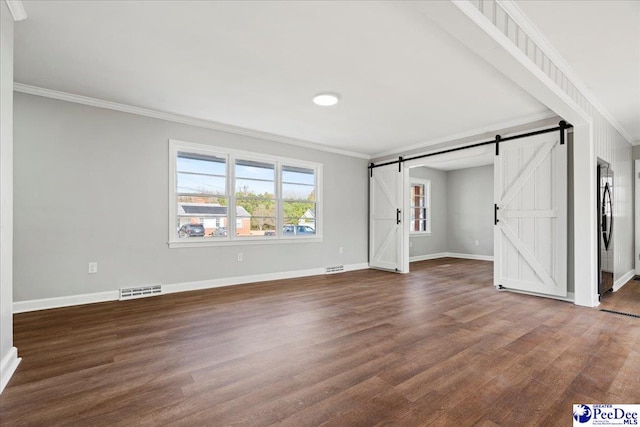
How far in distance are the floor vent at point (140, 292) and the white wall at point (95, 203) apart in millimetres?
80

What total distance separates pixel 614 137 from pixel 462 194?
4202 millimetres

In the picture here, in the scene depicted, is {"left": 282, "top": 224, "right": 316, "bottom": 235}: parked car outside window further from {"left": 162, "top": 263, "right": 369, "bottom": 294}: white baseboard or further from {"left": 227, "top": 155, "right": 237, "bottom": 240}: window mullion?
{"left": 227, "top": 155, "right": 237, "bottom": 240}: window mullion

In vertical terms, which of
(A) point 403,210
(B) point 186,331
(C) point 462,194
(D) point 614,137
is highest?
(D) point 614,137

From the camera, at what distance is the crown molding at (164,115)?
141 inches

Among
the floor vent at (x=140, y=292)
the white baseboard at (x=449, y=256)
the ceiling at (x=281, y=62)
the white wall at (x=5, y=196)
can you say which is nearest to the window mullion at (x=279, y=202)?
the ceiling at (x=281, y=62)

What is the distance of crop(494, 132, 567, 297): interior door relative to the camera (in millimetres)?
4039

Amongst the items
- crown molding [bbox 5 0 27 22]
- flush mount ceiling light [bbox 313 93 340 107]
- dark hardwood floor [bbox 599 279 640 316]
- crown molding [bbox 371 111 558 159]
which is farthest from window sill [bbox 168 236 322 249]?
dark hardwood floor [bbox 599 279 640 316]

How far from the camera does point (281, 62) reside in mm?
2945

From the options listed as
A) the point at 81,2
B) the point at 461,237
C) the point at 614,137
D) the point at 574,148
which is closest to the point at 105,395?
the point at 81,2

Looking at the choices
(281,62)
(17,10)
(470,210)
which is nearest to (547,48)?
(281,62)

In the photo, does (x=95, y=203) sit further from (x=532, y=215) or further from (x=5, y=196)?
(x=532, y=215)

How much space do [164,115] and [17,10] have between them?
85.9 inches

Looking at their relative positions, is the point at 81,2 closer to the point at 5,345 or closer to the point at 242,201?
the point at 5,345

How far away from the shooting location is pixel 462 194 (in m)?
8.87
